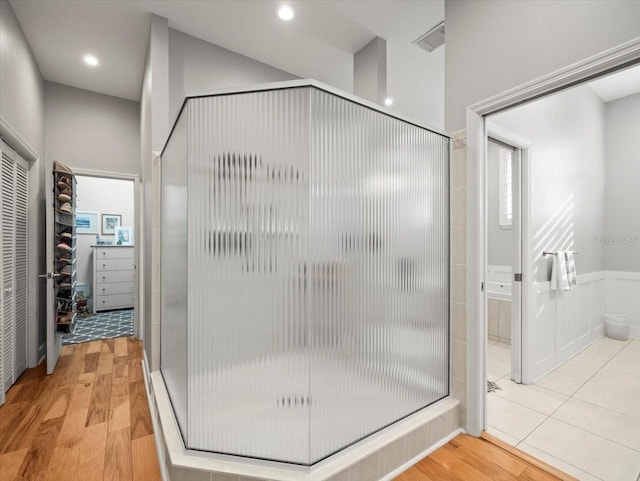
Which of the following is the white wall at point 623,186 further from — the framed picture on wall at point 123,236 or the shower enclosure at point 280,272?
the framed picture on wall at point 123,236

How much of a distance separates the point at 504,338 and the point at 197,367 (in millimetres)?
3428

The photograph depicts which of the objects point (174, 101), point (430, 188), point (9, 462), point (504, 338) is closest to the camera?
point (9, 462)

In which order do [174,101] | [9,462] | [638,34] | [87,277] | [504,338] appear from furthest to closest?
[87,277]
[504,338]
[174,101]
[9,462]
[638,34]

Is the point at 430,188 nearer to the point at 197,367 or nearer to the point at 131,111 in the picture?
the point at 197,367

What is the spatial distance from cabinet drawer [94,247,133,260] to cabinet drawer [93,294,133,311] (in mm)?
704

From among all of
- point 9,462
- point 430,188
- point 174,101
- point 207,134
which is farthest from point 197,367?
point 174,101

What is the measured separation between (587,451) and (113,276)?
644 cm

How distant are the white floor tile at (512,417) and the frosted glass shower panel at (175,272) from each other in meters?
1.93

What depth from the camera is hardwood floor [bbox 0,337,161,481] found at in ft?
5.29

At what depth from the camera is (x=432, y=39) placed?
2.65 metres

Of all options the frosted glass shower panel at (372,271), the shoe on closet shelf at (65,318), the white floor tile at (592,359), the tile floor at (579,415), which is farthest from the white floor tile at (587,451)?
the shoe on closet shelf at (65,318)

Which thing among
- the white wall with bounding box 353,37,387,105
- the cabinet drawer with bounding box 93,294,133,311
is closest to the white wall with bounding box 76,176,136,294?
the cabinet drawer with bounding box 93,294,133,311

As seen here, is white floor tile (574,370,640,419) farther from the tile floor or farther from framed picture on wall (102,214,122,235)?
framed picture on wall (102,214,122,235)

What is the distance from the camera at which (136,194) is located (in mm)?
3854
